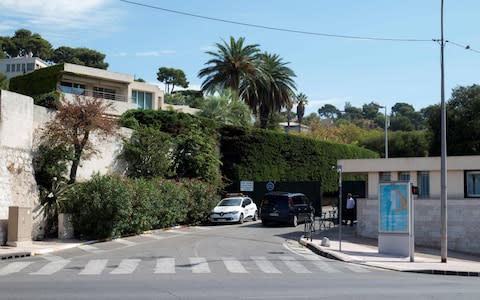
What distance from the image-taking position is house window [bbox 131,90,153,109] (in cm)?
5949

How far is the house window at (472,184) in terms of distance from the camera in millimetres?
27562

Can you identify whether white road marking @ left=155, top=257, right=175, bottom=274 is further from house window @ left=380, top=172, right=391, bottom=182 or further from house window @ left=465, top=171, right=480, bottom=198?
house window @ left=465, top=171, right=480, bottom=198

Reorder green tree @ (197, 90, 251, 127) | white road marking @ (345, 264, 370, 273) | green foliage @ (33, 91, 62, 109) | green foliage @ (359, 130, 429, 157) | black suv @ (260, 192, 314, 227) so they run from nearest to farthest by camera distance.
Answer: white road marking @ (345, 264, 370, 273) < green foliage @ (33, 91, 62, 109) < black suv @ (260, 192, 314, 227) < green tree @ (197, 90, 251, 127) < green foliage @ (359, 130, 429, 157)

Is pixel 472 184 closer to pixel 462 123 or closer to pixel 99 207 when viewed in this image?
pixel 99 207

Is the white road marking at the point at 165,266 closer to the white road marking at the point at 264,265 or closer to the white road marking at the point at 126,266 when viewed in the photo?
the white road marking at the point at 126,266

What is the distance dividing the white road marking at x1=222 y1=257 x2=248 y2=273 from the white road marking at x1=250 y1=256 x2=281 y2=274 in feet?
1.92

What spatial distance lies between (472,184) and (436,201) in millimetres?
1732

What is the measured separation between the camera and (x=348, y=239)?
28859 millimetres

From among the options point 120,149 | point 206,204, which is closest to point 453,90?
point 206,204

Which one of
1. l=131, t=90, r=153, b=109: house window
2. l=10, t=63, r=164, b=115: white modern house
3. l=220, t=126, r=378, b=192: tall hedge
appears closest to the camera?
l=220, t=126, r=378, b=192: tall hedge

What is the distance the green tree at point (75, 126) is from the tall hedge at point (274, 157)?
58.1 feet

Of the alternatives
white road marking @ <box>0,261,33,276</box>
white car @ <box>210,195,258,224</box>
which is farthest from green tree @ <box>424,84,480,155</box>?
white road marking @ <box>0,261,33,276</box>

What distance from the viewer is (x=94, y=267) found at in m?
17.3

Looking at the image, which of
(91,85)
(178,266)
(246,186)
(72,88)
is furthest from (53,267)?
(91,85)
